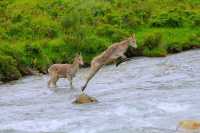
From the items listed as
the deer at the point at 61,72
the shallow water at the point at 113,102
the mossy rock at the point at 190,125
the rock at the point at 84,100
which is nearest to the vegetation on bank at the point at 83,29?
the shallow water at the point at 113,102

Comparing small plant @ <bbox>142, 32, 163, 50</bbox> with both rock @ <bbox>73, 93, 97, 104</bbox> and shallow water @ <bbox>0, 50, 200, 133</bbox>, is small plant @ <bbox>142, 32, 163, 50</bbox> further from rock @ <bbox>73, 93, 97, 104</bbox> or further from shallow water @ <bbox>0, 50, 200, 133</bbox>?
rock @ <bbox>73, 93, 97, 104</bbox>

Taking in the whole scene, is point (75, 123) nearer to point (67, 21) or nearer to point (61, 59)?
point (61, 59)

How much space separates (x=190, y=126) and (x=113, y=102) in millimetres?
6158

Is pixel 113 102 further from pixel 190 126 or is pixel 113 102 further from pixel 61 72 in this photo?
pixel 190 126

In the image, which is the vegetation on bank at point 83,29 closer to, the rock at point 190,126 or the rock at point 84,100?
the rock at point 84,100

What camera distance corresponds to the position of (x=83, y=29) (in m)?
41.2

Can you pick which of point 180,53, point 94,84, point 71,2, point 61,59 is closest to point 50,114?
point 94,84

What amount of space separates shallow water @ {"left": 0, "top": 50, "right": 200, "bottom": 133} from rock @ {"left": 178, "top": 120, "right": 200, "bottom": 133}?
40 centimetres

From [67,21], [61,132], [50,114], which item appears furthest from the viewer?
[67,21]

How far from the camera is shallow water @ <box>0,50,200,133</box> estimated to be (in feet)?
73.0

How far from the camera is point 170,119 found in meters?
22.6

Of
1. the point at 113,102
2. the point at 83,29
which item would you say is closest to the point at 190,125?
the point at 113,102

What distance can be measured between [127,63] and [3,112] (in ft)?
46.7

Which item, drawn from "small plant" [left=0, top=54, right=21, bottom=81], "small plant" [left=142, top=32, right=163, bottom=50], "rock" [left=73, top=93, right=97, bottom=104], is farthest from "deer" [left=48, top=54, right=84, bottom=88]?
"small plant" [left=142, top=32, right=163, bottom=50]
